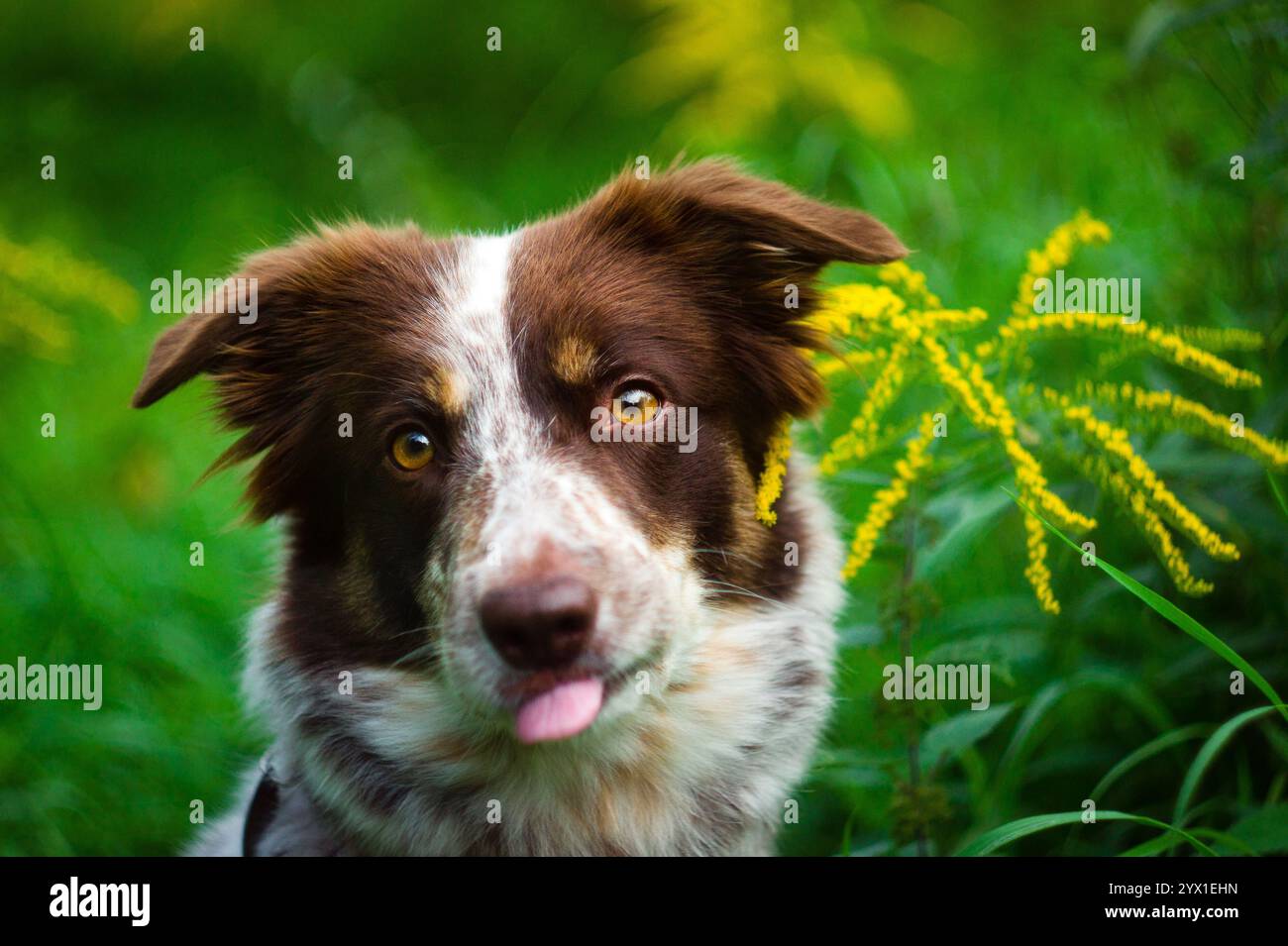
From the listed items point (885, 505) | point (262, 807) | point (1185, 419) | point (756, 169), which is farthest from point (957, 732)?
point (756, 169)

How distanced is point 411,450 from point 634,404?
0.51 metres

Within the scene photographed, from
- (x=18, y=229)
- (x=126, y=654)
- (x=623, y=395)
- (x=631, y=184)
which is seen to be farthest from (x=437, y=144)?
(x=623, y=395)

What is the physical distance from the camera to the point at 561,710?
2.24m

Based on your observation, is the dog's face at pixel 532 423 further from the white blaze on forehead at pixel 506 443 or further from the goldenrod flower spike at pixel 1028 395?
the goldenrod flower spike at pixel 1028 395

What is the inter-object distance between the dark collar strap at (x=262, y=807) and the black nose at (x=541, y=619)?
1.10 metres

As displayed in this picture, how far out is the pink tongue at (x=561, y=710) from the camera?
2240 millimetres

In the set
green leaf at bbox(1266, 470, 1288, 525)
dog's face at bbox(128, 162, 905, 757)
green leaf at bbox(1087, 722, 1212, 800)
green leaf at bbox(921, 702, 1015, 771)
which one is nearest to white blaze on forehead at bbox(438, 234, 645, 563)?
dog's face at bbox(128, 162, 905, 757)

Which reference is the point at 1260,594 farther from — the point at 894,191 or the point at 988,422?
the point at 894,191

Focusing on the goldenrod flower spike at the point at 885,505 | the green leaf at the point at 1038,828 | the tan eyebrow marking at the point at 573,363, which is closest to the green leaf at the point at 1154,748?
the green leaf at the point at 1038,828

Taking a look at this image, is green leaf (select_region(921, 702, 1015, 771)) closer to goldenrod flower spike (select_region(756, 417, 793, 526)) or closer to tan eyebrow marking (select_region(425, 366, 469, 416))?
goldenrod flower spike (select_region(756, 417, 793, 526))

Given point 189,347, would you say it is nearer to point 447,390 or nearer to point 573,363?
point 447,390

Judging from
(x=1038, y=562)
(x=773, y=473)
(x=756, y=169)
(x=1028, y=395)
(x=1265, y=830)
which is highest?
(x=756, y=169)

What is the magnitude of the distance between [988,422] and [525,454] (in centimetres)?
100

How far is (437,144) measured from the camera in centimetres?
689
